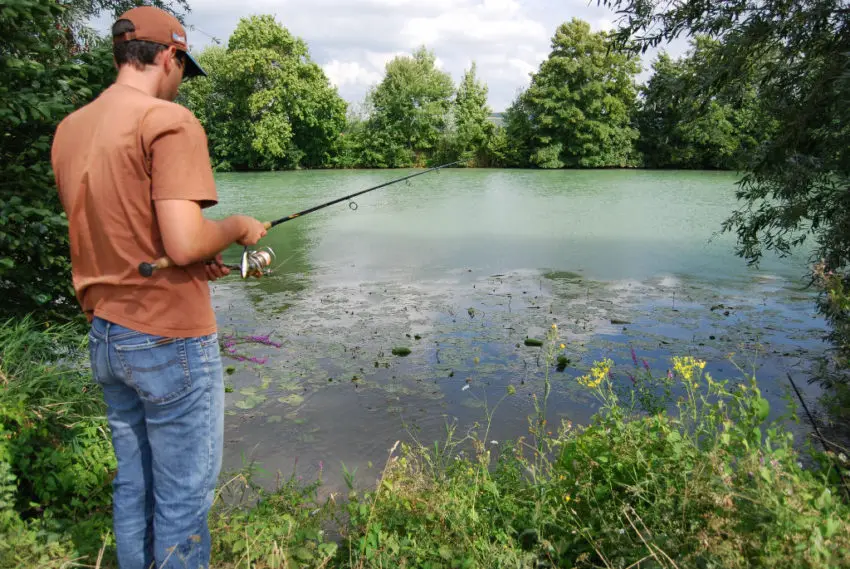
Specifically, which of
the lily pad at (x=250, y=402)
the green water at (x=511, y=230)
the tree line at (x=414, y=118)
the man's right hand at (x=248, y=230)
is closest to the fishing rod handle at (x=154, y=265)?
the man's right hand at (x=248, y=230)

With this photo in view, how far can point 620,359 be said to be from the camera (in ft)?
18.6

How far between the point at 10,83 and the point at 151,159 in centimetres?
267

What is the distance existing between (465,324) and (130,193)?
5.21 meters

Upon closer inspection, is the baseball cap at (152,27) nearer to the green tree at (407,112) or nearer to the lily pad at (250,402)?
the lily pad at (250,402)

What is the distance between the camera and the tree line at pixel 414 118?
42.7 metres

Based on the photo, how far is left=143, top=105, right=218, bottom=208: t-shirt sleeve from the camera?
5.66ft

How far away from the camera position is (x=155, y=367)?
1.85 metres

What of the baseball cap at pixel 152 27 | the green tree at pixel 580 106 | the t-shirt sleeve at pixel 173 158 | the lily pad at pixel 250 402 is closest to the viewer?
the t-shirt sleeve at pixel 173 158

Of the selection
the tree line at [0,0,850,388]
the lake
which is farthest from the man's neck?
the lake

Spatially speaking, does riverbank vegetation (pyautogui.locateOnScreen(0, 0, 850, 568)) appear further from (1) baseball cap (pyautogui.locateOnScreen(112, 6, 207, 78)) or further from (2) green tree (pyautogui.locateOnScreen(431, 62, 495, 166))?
(2) green tree (pyautogui.locateOnScreen(431, 62, 495, 166))

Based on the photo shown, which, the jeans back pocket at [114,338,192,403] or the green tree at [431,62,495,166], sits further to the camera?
the green tree at [431,62,495,166]

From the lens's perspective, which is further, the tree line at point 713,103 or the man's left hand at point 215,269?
the tree line at point 713,103

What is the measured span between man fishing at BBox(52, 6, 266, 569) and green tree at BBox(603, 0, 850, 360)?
4.22 metres

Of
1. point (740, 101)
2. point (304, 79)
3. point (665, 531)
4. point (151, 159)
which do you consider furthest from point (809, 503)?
point (304, 79)
